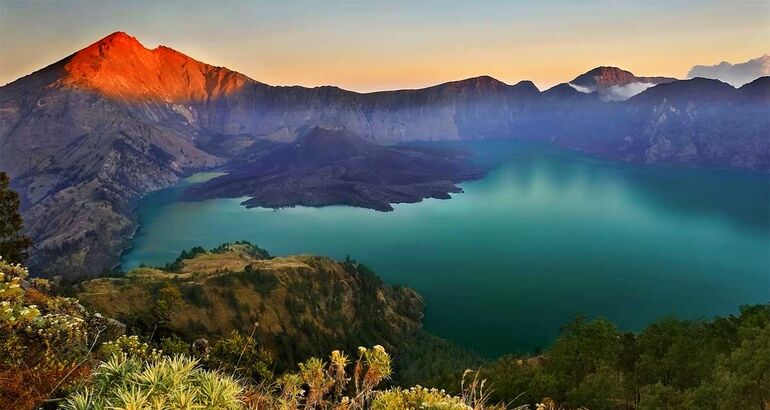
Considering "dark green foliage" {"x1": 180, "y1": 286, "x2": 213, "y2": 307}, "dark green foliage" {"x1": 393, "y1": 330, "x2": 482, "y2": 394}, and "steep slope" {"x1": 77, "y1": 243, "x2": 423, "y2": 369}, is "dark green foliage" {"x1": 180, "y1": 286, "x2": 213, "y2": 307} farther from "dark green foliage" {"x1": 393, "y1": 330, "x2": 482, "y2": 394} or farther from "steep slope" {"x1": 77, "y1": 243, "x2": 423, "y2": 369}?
"dark green foliage" {"x1": 393, "y1": 330, "x2": 482, "y2": 394}

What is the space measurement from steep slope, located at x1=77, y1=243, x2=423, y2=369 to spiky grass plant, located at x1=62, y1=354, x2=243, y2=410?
4686 centimetres

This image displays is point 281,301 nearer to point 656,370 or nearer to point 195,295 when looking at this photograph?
point 195,295

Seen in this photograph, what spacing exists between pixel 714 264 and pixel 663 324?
125039mm

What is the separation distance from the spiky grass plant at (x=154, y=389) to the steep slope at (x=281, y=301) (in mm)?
46857

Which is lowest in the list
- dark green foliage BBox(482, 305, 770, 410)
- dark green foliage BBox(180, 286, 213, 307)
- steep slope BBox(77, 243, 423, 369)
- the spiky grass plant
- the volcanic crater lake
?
the volcanic crater lake

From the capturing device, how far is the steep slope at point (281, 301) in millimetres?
64625

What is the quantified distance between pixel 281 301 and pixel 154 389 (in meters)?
77.4

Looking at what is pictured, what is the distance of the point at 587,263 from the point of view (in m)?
147

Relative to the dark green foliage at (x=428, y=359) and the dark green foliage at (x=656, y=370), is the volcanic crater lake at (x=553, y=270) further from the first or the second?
the dark green foliage at (x=656, y=370)

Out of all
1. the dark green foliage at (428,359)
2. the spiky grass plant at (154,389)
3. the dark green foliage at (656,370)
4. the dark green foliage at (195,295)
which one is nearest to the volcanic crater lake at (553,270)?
the dark green foliage at (428,359)

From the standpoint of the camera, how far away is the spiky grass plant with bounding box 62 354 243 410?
6852 millimetres

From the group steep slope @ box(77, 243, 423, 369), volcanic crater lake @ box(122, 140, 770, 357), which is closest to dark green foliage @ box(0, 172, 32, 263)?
steep slope @ box(77, 243, 423, 369)

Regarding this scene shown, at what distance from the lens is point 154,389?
7.12 m

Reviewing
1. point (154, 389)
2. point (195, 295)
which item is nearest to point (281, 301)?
point (195, 295)
